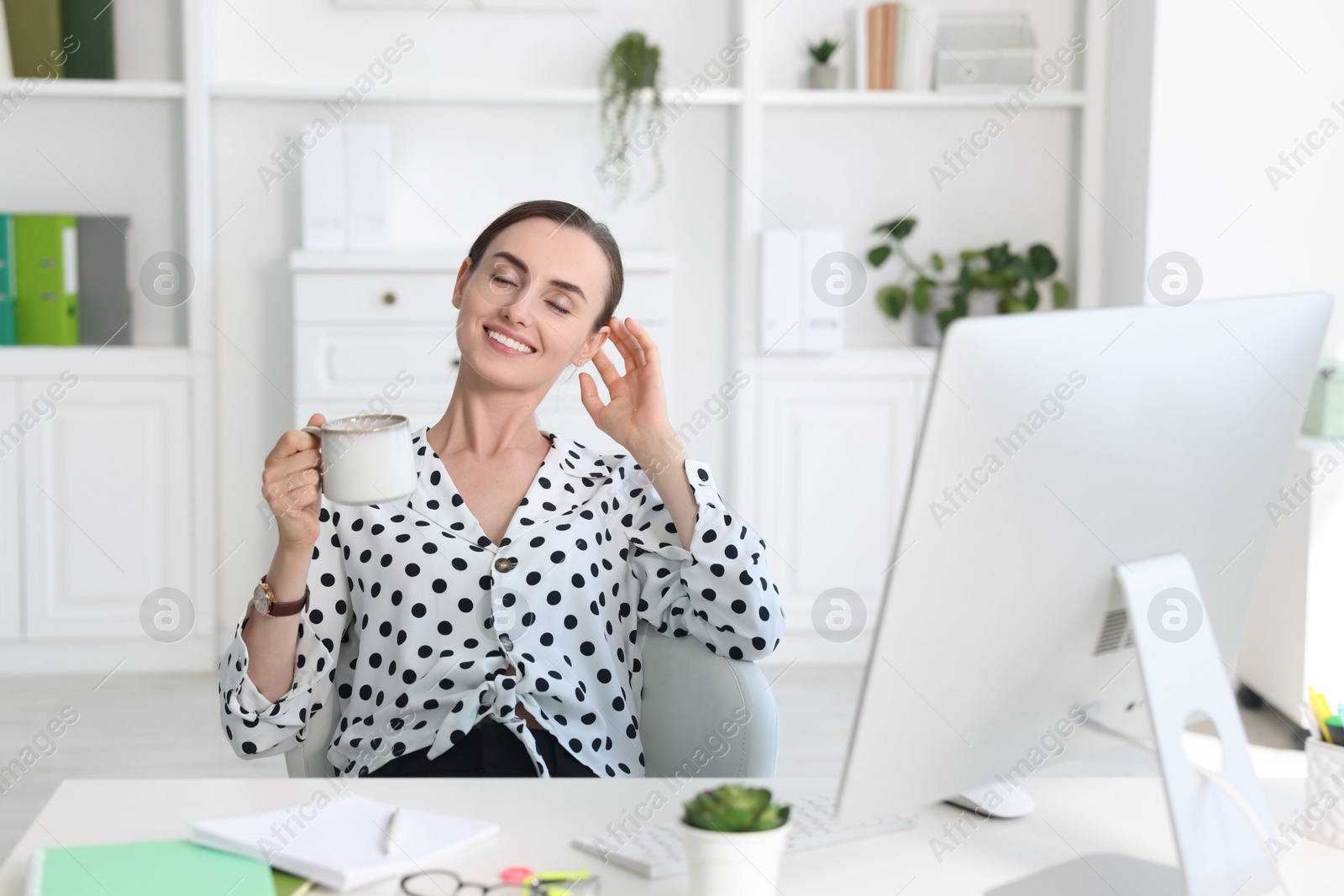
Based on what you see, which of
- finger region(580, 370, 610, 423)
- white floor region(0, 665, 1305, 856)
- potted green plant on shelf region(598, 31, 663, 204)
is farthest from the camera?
potted green plant on shelf region(598, 31, 663, 204)

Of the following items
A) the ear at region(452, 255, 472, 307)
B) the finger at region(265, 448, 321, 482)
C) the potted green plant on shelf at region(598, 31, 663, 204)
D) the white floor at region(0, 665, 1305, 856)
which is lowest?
the white floor at region(0, 665, 1305, 856)

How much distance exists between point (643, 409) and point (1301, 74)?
9.04 ft

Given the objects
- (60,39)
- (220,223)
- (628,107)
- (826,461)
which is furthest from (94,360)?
(826,461)

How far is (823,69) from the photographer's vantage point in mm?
3852

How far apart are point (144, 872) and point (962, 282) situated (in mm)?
3316

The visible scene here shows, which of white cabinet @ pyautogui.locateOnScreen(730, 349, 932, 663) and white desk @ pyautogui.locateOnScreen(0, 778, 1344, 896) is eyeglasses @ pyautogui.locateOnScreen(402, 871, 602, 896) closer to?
white desk @ pyautogui.locateOnScreen(0, 778, 1344, 896)

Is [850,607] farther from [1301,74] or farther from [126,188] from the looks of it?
[126,188]

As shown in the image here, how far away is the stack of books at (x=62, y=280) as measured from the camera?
353 centimetres

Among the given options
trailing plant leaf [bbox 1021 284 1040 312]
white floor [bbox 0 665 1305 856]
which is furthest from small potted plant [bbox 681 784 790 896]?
trailing plant leaf [bbox 1021 284 1040 312]

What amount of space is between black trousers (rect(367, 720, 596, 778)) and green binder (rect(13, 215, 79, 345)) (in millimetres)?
2670

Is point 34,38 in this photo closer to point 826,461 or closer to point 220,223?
point 220,223

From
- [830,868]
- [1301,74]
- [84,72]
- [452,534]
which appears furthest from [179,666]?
[1301,74]

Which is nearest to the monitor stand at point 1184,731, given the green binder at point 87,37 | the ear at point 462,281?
the ear at point 462,281

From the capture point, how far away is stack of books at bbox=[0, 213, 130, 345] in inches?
139
